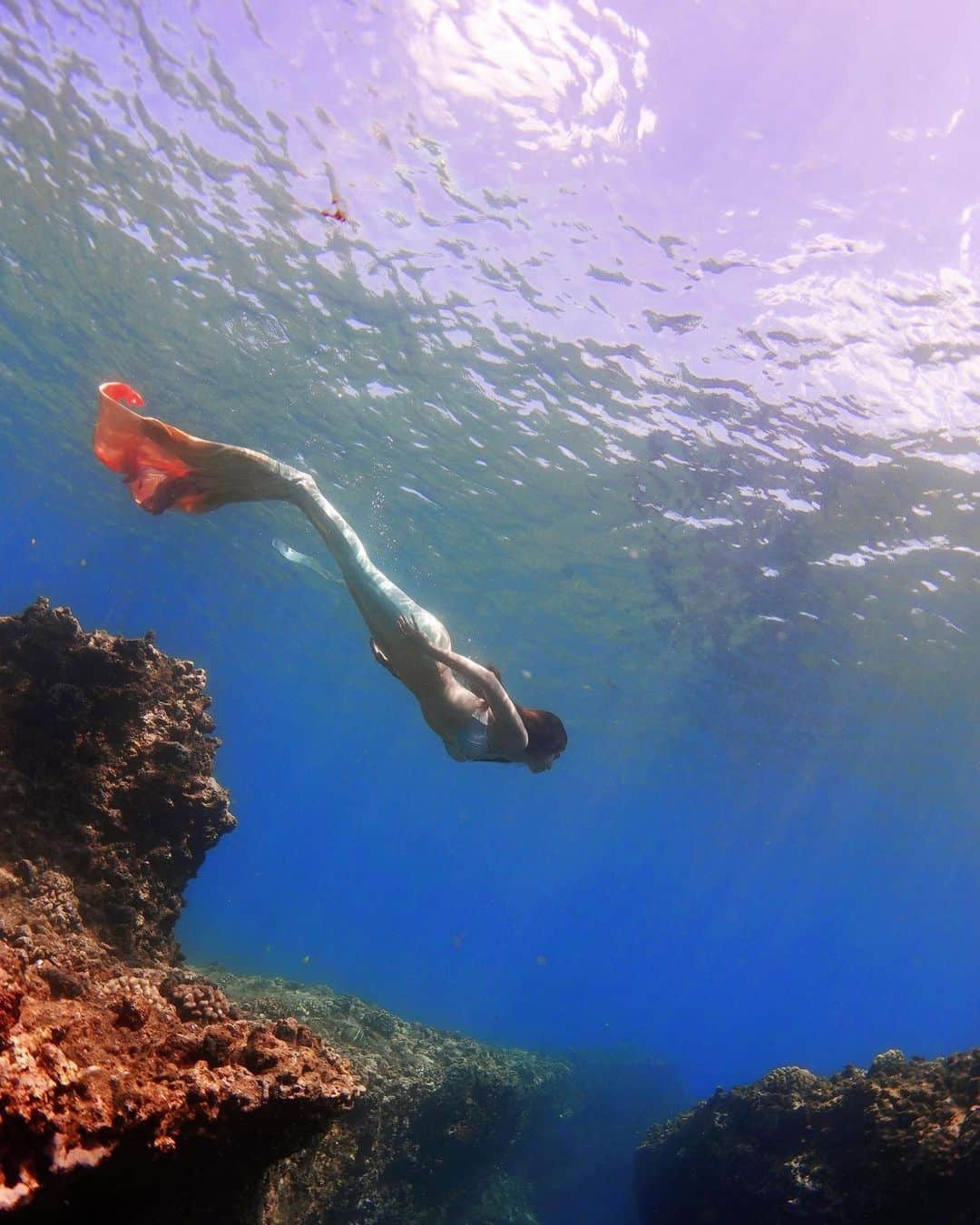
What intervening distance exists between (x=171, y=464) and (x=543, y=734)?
4447 mm

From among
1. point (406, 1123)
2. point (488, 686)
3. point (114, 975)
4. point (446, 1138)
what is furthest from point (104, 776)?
point (446, 1138)

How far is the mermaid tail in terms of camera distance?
6445mm

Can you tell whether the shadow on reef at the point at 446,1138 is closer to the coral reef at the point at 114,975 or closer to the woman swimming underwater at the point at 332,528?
the coral reef at the point at 114,975

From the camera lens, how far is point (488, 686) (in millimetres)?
6508

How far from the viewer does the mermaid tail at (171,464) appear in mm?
6445

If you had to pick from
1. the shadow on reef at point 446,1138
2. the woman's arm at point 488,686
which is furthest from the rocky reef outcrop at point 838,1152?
the woman's arm at point 488,686

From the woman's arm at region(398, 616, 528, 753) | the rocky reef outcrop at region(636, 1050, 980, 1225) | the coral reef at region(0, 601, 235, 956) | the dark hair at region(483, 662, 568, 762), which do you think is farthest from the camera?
the dark hair at region(483, 662, 568, 762)

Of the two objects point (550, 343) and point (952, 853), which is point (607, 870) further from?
point (550, 343)

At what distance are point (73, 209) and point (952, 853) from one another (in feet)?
202

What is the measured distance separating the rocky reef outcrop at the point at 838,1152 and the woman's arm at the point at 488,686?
17.9 feet

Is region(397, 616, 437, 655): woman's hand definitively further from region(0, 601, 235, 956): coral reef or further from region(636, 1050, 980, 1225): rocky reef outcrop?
region(636, 1050, 980, 1225): rocky reef outcrop

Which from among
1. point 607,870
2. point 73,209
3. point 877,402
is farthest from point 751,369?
point 607,870

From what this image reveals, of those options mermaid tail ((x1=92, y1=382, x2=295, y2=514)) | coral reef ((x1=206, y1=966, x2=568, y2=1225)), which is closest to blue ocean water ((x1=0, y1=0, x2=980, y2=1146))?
mermaid tail ((x1=92, y1=382, x2=295, y2=514))

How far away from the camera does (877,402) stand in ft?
48.9
